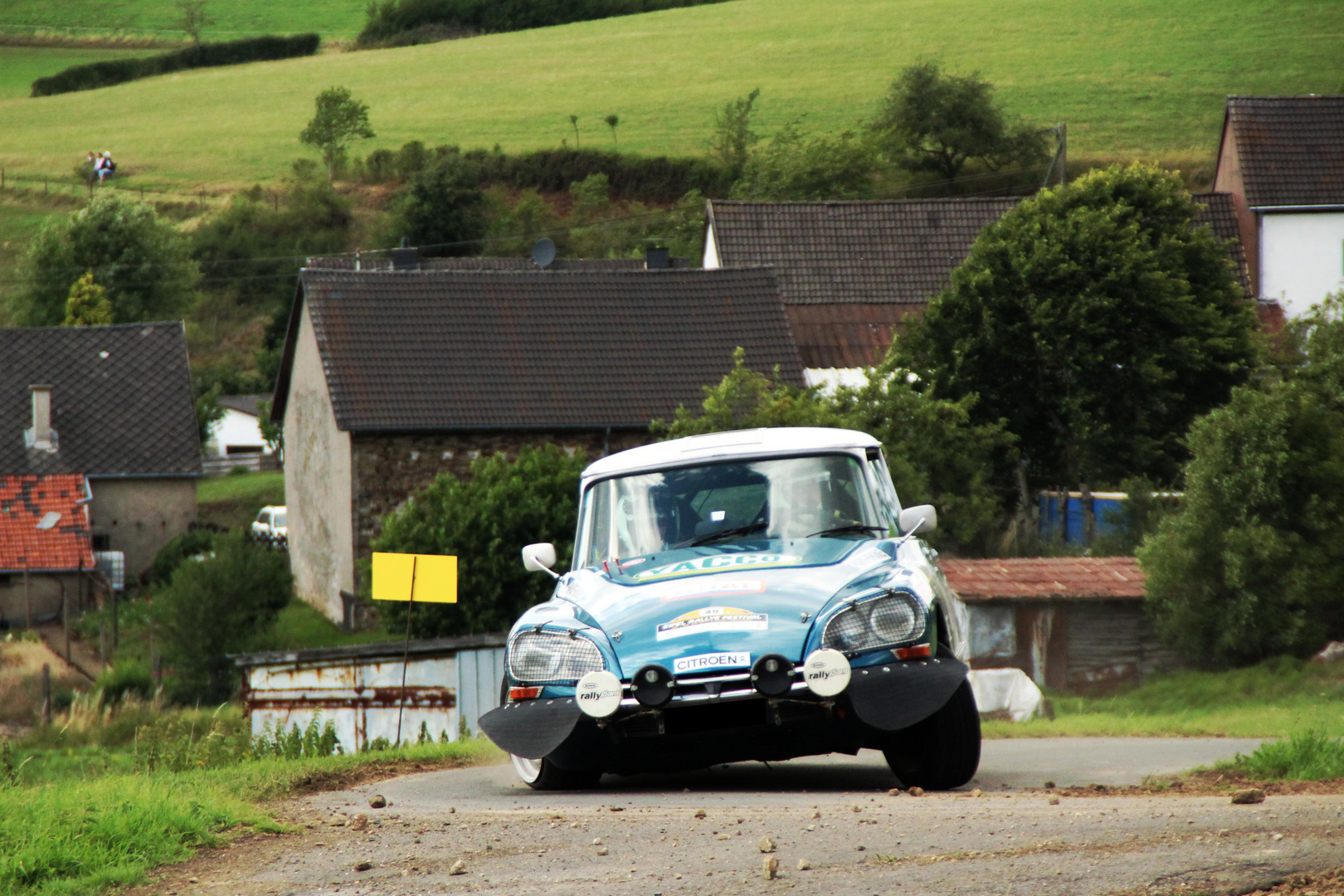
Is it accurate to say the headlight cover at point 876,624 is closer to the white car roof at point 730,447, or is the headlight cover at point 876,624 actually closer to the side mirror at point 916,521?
the side mirror at point 916,521

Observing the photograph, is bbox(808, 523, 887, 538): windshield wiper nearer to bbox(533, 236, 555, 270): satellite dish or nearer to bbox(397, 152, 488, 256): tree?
bbox(533, 236, 555, 270): satellite dish

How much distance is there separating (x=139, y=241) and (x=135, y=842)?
8405 centimetres

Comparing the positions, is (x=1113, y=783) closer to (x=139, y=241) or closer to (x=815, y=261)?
(x=815, y=261)

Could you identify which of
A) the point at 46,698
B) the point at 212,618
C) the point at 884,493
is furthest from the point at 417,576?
the point at 46,698

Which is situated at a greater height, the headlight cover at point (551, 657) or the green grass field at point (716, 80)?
the green grass field at point (716, 80)

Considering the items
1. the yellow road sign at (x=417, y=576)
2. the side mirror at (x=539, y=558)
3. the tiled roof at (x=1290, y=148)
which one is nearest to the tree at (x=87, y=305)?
the tiled roof at (x=1290, y=148)

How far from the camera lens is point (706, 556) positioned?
8.77m

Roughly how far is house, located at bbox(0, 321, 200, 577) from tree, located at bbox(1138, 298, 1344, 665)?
36504 mm

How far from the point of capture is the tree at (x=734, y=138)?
8819 centimetres

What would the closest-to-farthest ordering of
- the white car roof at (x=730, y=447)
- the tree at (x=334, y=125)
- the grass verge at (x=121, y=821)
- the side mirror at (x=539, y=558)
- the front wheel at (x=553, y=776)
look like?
the grass verge at (x=121, y=821)
the front wheel at (x=553, y=776)
the white car roof at (x=730, y=447)
the side mirror at (x=539, y=558)
the tree at (x=334, y=125)

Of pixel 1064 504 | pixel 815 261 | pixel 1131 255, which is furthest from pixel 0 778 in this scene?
pixel 815 261

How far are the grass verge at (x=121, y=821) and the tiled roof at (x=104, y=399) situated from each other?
143ft

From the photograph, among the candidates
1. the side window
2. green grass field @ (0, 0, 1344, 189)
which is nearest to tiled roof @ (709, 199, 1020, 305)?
green grass field @ (0, 0, 1344, 189)

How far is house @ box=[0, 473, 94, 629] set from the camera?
44156mm
